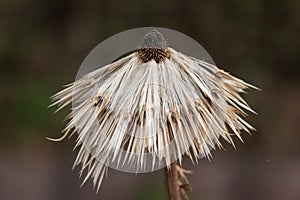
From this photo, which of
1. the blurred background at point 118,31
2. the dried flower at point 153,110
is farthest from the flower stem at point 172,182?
the blurred background at point 118,31

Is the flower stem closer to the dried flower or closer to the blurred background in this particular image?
the dried flower

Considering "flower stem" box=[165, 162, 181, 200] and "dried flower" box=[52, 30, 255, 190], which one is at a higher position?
"dried flower" box=[52, 30, 255, 190]

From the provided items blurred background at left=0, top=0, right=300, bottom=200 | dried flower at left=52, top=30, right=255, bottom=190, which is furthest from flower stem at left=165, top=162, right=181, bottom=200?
blurred background at left=0, top=0, right=300, bottom=200

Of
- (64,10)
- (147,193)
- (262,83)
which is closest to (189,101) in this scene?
(147,193)
